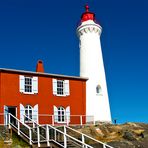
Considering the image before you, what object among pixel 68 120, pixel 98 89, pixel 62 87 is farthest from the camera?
pixel 98 89

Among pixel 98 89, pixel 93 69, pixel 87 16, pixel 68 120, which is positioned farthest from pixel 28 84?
pixel 87 16

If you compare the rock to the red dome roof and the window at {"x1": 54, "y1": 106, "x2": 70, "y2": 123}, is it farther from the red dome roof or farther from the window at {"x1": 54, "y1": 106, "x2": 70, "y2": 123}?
the red dome roof

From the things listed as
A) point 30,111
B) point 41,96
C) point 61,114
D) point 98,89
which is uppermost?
point 98,89

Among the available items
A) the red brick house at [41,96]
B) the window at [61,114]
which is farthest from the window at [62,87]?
the window at [61,114]

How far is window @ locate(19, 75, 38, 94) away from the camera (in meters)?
28.4

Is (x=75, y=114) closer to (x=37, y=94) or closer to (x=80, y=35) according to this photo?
(x=37, y=94)

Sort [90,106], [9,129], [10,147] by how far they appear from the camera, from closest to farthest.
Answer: [10,147], [9,129], [90,106]

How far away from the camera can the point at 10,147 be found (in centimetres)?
1895

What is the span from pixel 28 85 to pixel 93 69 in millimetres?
8000

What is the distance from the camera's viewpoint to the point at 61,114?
29891mm

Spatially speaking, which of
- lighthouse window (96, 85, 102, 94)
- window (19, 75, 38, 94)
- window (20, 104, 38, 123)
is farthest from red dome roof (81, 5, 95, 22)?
window (20, 104, 38, 123)

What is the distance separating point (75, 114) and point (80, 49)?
27.2ft

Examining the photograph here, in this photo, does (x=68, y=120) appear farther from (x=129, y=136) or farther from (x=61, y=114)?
(x=129, y=136)

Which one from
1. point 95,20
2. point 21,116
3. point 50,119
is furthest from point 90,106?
point 95,20
